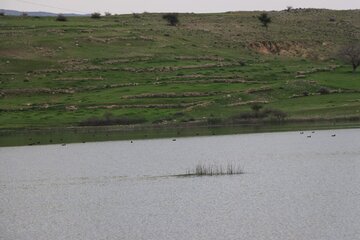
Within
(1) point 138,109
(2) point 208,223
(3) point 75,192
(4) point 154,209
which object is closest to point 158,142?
(1) point 138,109

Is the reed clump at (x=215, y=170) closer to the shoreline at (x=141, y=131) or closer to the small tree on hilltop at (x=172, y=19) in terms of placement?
the shoreline at (x=141, y=131)

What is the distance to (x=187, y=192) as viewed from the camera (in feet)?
152

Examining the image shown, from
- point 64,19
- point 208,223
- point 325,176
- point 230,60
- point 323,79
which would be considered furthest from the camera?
point 64,19

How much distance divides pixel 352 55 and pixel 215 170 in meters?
72.0

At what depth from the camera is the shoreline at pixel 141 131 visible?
84.0 m

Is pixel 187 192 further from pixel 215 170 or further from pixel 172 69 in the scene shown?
pixel 172 69

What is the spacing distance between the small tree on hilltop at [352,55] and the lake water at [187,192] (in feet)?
159

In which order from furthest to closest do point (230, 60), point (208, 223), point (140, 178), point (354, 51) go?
point (230, 60)
point (354, 51)
point (140, 178)
point (208, 223)

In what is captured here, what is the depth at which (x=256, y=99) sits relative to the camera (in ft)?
334

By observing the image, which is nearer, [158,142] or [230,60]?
[158,142]

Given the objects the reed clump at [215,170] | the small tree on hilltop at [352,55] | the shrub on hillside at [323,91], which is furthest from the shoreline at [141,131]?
the small tree on hilltop at [352,55]

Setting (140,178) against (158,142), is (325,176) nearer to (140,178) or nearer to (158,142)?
(140,178)

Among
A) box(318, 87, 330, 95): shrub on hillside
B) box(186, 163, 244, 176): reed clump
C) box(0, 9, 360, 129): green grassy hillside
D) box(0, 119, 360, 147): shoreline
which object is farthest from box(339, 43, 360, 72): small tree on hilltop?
box(186, 163, 244, 176): reed clump

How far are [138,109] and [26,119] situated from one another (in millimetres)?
12768
